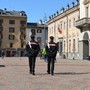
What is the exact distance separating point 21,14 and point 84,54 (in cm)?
6648

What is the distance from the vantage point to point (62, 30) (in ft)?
282

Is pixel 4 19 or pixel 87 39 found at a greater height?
pixel 4 19

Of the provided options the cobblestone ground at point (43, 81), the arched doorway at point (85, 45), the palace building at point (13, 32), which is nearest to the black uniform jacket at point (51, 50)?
the cobblestone ground at point (43, 81)

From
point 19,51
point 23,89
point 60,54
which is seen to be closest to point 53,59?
point 23,89

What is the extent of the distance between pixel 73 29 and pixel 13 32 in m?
53.9

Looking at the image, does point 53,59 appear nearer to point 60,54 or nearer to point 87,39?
point 87,39

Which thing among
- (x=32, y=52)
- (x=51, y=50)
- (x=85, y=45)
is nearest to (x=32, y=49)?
(x=32, y=52)

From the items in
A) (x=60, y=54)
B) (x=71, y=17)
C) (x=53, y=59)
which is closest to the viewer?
(x=53, y=59)

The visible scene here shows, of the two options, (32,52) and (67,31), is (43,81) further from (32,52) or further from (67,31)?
(67,31)

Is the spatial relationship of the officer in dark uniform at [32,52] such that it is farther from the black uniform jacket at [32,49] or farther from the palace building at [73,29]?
the palace building at [73,29]

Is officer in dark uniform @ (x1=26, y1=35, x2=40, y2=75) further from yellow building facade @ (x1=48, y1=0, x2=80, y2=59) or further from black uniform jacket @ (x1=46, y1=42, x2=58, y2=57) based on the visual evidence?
yellow building facade @ (x1=48, y1=0, x2=80, y2=59)

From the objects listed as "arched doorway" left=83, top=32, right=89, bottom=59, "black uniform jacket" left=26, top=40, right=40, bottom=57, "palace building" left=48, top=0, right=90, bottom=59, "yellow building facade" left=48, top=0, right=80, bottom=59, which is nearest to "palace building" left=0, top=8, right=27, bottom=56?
"palace building" left=48, top=0, right=90, bottom=59

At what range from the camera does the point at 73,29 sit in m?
75.5

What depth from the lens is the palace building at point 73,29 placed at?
63.6 meters
